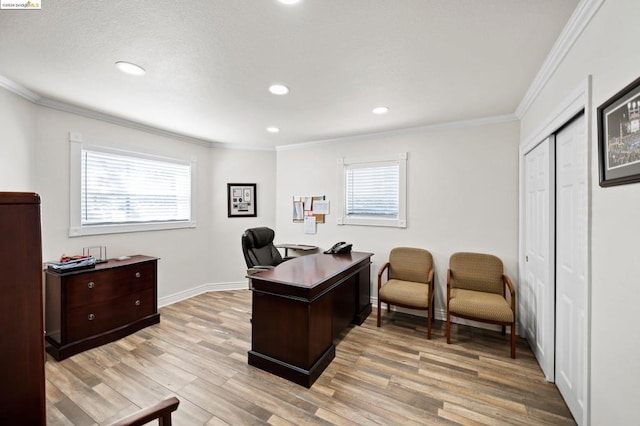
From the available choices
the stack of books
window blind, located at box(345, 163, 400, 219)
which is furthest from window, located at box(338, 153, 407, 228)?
the stack of books

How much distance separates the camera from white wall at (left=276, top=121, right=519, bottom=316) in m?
3.09

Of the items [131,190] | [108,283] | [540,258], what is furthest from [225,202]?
[540,258]

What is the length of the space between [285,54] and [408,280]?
9.59ft

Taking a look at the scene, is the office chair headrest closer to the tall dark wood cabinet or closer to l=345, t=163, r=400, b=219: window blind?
l=345, t=163, r=400, b=219: window blind

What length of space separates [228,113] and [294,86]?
1087 millimetres

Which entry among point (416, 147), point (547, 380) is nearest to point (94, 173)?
point (416, 147)

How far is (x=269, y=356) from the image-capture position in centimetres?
232

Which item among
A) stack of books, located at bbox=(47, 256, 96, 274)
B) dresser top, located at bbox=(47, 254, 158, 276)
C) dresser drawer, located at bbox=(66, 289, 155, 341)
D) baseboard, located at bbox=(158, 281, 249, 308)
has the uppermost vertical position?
stack of books, located at bbox=(47, 256, 96, 274)

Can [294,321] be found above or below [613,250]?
below

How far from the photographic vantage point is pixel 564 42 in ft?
5.38

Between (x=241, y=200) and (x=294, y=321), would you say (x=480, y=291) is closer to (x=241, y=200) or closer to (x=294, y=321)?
(x=294, y=321)

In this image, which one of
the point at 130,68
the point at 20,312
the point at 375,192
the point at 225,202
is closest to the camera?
the point at 20,312

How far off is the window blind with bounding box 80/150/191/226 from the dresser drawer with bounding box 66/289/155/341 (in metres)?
0.99

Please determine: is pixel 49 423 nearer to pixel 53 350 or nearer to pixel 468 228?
pixel 53 350
